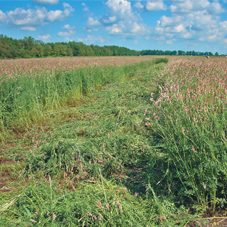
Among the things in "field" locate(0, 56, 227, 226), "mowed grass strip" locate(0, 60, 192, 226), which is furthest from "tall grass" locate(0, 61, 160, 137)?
"mowed grass strip" locate(0, 60, 192, 226)

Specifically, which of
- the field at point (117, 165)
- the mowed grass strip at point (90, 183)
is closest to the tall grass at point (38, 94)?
the field at point (117, 165)

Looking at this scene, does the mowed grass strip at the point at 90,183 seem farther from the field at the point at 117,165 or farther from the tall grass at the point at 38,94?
the tall grass at the point at 38,94

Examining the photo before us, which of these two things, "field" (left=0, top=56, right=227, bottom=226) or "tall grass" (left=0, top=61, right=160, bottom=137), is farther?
"tall grass" (left=0, top=61, right=160, bottom=137)

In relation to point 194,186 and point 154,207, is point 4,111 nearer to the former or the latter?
point 154,207

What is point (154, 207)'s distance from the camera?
2.08m

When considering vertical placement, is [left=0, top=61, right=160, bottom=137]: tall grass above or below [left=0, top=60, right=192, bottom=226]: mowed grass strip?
above

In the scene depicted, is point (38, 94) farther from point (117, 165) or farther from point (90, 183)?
point (90, 183)

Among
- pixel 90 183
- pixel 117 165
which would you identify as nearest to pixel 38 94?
pixel 117 165

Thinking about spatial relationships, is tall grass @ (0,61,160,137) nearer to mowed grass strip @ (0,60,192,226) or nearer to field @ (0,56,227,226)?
field @ (0,56,227,226)

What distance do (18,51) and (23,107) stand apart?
39.4m

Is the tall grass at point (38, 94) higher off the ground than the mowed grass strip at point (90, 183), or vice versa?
the tall grass at point (38, 94)

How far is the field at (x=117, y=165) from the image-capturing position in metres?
1.90

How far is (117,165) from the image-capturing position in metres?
2.91

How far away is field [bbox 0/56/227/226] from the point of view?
1.90 metres
